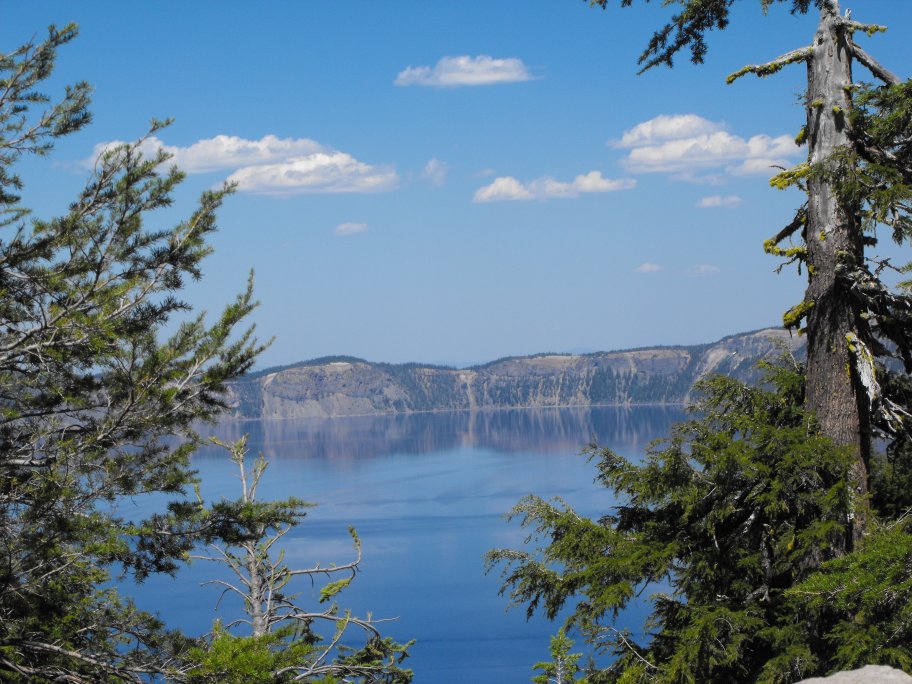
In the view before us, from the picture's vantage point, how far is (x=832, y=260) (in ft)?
26.0

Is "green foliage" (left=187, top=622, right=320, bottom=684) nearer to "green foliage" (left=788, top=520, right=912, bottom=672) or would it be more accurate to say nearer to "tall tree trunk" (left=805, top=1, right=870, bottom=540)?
"green foliage" (left=788, top=520, right=912, bottom=672)

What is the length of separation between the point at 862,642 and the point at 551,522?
2.87 m

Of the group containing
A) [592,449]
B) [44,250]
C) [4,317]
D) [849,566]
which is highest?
[44,250]

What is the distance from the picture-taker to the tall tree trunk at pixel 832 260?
25.8 ft

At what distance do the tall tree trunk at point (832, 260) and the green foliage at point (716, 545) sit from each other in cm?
32

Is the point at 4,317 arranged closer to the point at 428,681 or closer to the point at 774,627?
the point at 774,627

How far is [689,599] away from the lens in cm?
802

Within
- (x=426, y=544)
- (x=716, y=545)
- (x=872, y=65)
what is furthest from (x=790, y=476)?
(x=426, y=544)

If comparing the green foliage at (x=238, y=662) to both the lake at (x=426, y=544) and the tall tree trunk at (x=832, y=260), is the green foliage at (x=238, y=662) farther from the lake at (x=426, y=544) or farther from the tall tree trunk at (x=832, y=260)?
the tall tree trunk at (x=832, y=260)

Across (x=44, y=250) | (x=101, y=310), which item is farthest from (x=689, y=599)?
(x=44, y=250)

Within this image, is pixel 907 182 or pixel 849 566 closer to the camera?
pixel 849 566

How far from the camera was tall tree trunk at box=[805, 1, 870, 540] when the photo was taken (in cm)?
787

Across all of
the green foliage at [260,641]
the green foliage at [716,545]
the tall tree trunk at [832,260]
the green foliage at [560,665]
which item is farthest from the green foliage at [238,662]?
the tall tree trunk at [832,260]

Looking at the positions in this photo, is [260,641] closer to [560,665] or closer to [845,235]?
[560,665]
